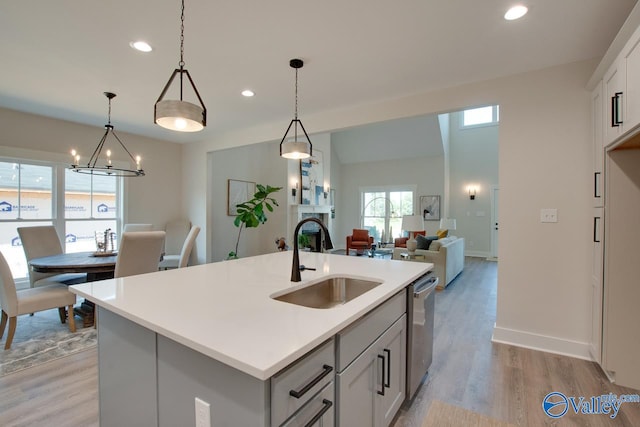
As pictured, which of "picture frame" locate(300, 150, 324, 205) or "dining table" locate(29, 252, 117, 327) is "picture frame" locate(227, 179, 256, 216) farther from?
"dining table" locate(29, 252, 117, 327)

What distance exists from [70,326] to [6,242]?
2.19m

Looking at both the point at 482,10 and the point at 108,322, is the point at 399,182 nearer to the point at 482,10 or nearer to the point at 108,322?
the point at 482,10

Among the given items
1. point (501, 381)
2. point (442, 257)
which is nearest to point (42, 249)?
point (501, 381)

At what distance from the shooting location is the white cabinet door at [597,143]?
2250mm

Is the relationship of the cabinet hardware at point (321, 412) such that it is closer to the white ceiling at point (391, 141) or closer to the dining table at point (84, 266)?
the dining table at point (84, 266)

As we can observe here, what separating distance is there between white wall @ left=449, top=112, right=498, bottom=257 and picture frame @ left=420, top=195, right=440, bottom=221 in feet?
1.49

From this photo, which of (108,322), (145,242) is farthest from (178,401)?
(145,242)

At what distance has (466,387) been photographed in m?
2.13

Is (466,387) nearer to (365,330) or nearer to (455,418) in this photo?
(455,418)

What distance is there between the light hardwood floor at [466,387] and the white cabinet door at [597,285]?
20 centimetres

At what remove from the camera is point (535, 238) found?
2.75 metres

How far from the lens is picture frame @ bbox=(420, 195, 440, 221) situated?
8625 mm

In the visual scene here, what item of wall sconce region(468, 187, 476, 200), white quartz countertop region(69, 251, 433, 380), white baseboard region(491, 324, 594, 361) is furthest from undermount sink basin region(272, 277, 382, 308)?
wall sconce region(468, 187, 476, 200)

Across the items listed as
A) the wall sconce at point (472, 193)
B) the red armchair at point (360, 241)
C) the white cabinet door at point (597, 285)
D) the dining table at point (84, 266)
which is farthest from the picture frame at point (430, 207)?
the dining table at point (84, 266)
